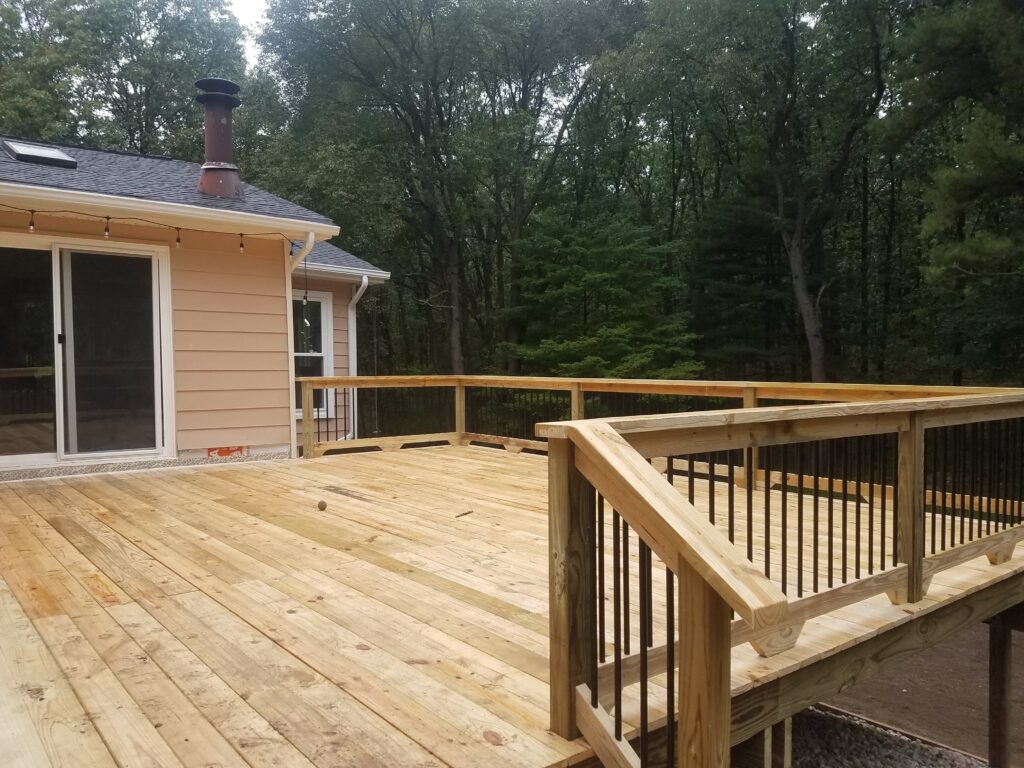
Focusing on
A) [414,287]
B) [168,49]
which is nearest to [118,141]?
[168,49]

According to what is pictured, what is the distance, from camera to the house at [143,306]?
17.6 ft

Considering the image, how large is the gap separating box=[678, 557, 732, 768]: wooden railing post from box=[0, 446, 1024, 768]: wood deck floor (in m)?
0.39

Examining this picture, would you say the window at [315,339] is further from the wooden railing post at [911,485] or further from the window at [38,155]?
the wooden railing post at [911,485]

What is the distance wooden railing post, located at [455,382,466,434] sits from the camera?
8086 millimetres

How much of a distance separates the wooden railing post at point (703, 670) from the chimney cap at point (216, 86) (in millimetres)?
7104

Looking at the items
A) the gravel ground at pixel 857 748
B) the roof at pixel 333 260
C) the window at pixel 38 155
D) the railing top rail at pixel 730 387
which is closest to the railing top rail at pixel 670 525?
the railing top rail at pixel 730 387

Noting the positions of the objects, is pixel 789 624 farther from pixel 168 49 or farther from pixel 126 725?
pixel 168 49

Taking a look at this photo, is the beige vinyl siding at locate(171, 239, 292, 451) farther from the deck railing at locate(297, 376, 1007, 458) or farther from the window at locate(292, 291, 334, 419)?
the window at locate(292, 291, 334, 419)

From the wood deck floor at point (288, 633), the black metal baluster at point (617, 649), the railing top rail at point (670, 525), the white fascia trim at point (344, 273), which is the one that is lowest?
the wood deck floor at point (288, 633)

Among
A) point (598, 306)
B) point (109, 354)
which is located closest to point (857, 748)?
point (109, 354)

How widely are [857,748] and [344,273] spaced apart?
7328 millimetres

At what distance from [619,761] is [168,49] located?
20916mm

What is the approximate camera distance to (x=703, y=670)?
4.89 ft

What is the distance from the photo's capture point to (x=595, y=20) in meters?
15.6
